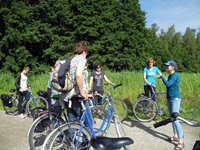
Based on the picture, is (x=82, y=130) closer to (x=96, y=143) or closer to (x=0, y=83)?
(x=96, y=143)

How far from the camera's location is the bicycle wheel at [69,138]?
10.5 feet

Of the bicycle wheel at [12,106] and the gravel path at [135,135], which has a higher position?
the bicycle wheel at [12,106]

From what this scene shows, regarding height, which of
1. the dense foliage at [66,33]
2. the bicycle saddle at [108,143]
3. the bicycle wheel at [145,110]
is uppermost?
the dense foliage at [66,33]

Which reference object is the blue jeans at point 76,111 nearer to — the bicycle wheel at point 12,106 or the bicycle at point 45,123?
the bicycle at point 45,123

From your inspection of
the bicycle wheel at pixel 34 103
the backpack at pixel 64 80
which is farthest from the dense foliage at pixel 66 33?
the backpack at pixel 64 80

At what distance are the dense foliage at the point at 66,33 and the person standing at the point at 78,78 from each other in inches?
851

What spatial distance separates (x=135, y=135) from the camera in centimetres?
531

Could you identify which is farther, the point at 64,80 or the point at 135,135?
the point at 135,135

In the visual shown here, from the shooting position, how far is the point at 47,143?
3.14m

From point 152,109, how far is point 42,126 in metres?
3.78

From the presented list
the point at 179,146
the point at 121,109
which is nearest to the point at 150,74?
the point at 121,109

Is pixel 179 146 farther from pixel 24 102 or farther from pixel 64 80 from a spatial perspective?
pixel 24 102

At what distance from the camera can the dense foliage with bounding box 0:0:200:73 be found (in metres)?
24.5

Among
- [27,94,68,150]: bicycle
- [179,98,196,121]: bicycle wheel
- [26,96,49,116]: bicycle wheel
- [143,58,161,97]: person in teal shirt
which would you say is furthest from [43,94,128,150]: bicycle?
[179,98,196,121]: bicycle wheel
